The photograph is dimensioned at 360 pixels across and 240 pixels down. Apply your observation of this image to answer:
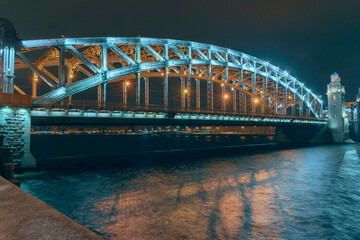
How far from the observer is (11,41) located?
24859mm

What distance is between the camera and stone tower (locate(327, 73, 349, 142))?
73.2 metres

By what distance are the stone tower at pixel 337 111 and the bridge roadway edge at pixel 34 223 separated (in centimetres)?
8412

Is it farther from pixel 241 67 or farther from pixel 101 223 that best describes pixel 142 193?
pixel 241 67

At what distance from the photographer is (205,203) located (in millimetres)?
13328

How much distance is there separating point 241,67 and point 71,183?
4756cm

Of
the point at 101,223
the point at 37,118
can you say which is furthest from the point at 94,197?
the point at 37,118

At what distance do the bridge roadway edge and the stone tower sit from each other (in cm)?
8412

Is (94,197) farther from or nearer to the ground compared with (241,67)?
nearer to the ground

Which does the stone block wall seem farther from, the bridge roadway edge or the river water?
the bridge roadway edge

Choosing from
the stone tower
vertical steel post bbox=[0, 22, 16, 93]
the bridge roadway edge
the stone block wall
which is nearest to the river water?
the stone block wall

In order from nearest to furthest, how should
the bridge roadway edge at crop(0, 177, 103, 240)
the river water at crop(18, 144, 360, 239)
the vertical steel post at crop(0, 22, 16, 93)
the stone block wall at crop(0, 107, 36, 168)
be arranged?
the bridge roadway edge at crop(0, 177, 103, 240) < the river water at crop(18, 144, 360, 239) < the stone block wall at crop(0, 107, 36, 168) < the vertical steel post at crop(0, 22, 16, 93)

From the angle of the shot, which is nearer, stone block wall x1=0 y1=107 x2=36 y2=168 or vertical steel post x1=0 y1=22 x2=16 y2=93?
stone block wall x1=0 y1=107 x2=36 y2=168

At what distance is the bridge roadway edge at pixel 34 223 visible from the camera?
2.82 metres

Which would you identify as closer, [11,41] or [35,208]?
[35,208]
